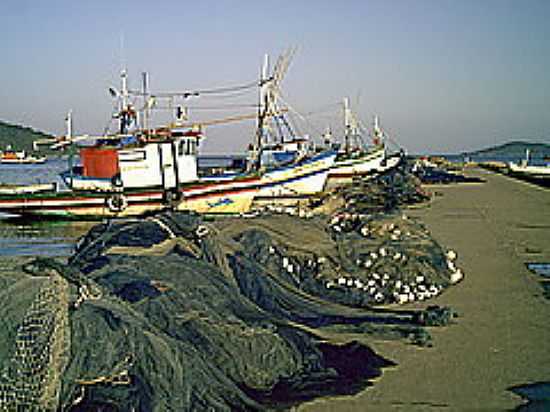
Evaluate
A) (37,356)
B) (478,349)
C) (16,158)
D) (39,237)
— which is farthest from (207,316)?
(16,158)

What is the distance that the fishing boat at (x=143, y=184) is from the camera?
20594 mm

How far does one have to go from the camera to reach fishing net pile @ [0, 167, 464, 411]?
140 inches

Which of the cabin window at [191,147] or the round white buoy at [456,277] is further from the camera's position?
the cabin window at [191,147]

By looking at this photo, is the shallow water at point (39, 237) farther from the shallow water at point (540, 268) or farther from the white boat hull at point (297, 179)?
the shallow water at point (540, 268)

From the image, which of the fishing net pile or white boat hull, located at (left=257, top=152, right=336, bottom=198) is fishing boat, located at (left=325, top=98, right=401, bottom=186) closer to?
white boat hull, located at (left=257, top=152, right=336, bottom=198)

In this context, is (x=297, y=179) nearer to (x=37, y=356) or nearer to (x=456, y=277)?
(x=456, y=277)

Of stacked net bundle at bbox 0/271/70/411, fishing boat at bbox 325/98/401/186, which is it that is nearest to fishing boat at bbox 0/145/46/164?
fishing boat at bbox 325/98/401/186

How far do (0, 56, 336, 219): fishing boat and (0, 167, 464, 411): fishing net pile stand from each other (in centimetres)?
1217

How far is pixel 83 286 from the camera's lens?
4.14 metres

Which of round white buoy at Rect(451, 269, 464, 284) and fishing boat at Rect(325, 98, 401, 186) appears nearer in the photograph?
round white buoy at Rect(451, 269, 464, 284)

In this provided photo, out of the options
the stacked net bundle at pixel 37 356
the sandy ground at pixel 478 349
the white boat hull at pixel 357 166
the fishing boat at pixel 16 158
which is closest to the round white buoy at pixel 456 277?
the sandy ground at pixel 478 349

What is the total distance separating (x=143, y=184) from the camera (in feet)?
69.4

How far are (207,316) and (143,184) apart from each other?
55.3 ft

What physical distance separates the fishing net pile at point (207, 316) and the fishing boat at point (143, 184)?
479 inches
